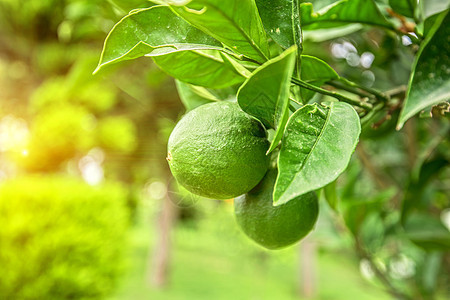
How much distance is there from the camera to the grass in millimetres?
5422

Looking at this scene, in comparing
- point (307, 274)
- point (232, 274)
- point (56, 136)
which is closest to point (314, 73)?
point (56, 136)

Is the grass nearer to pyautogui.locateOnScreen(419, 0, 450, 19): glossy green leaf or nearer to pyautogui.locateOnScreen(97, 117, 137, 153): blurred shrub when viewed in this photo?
pyautogui.locateOnScreen(97, 117, 137, 153): blurred shrub

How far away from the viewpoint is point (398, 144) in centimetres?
125

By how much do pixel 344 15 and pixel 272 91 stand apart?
215 mm

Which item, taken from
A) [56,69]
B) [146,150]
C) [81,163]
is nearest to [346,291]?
[146,150]

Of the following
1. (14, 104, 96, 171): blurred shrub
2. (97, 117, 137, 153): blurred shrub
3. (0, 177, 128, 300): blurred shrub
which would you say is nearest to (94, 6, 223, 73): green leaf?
(0, 177, 128, 300): blurred shrub

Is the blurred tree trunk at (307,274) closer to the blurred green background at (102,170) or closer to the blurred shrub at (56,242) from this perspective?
the blurred green background at (102,170)

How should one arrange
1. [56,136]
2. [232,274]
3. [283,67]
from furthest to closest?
[232,274], [56,136], [283,67]

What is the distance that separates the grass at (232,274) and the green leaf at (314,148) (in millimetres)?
4644

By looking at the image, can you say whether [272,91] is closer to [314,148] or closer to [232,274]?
[314,148]

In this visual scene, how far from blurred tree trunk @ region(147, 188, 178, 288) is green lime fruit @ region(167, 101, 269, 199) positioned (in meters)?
5.36

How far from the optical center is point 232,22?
0.26 meters

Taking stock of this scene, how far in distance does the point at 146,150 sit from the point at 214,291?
2.14m

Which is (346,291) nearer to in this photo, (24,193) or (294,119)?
(24,193)
